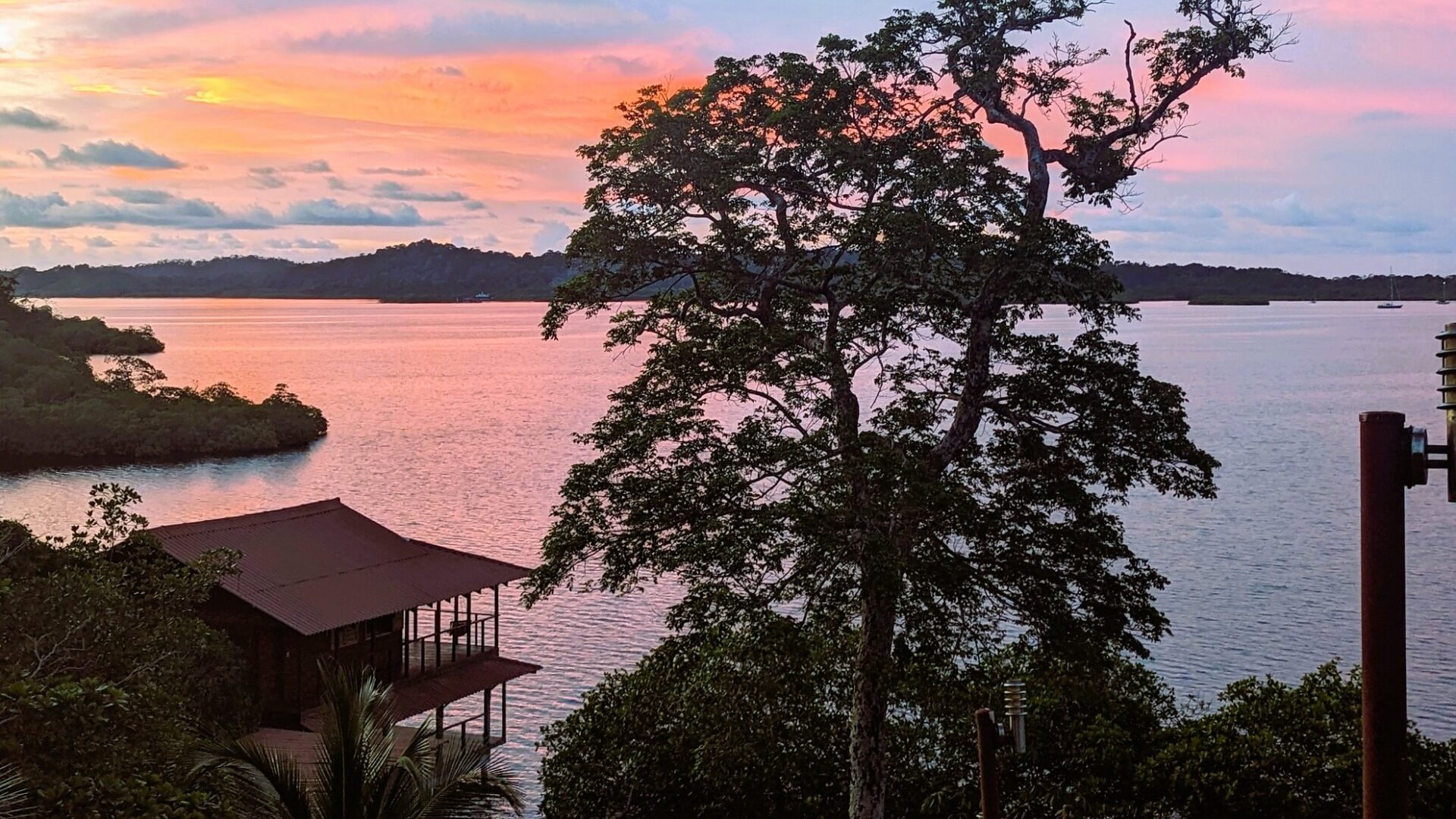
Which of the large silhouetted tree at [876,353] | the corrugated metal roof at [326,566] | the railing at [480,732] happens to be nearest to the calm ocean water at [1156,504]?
the railing at [480,732]

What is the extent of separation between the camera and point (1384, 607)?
295 inches

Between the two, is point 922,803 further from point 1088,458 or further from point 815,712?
point 1088,458

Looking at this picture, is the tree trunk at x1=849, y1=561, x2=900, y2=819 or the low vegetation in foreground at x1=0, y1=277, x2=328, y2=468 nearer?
the tree trunk at x1=849, y1=561, x2=900, y2=819

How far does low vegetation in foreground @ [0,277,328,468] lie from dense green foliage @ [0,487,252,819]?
65848 millimetres

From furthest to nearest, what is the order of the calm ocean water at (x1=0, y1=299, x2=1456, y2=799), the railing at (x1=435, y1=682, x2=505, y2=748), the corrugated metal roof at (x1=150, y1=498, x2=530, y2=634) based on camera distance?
the calm ocean water at (x1=0, y1=299, x2=1456, y2=799), the railing at (x1=435, y1=682, x2=505, y2=748), the corrugated metal roof at (x1=150, y1=498, x2=530, y2=634)

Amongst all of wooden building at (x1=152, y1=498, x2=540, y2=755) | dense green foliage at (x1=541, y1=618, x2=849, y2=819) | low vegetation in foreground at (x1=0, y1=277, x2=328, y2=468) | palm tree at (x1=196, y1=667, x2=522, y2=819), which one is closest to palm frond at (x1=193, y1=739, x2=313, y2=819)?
palm tree at (x1=196, y1=667, x2=522, y2=819)

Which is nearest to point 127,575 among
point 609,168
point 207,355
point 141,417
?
point 609,168

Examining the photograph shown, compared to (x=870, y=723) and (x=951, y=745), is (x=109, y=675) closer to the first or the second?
(x=870, y=723)

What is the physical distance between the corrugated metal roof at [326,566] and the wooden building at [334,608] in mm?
31

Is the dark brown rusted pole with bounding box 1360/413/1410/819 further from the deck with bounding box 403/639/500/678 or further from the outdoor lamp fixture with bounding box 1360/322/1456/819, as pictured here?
the deck with bounding box 403/639/500/678

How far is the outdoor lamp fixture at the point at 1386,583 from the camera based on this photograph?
290 inches

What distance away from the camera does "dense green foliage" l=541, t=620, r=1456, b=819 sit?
18078 mm

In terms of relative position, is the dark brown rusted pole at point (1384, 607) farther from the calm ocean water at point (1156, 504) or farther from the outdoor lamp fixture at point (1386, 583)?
the calm ocean water at point (1156, 504)

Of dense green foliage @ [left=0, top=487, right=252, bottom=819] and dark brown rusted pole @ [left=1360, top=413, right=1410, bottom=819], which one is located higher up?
dark brown rusted pole @ [left=1360, top=413, right=1410, bottom=819]
